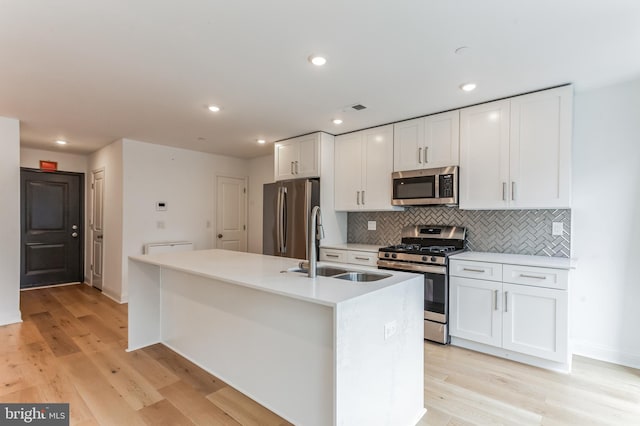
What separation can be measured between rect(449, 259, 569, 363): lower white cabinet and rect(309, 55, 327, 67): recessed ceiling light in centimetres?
215

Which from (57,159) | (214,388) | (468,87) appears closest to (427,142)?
(468,87)

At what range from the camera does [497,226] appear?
11.0 ft

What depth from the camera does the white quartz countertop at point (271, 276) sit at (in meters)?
1.61

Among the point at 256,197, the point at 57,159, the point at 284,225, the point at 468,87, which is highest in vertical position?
the point at 468,87

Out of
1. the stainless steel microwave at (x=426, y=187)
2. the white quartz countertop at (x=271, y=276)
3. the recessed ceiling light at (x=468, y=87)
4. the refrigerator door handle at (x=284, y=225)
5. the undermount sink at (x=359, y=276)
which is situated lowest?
the undermount sink at (x=359, y=276)

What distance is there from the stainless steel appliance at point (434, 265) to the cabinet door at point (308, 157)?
146 cm

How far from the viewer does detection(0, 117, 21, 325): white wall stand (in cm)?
370

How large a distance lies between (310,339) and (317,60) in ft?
6.15

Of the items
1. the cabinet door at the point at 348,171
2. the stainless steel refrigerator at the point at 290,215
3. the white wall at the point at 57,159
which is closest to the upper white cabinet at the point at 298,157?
the stainless steel refrigerator at the point at 290,215

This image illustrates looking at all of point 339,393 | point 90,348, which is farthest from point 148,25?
point 90,348

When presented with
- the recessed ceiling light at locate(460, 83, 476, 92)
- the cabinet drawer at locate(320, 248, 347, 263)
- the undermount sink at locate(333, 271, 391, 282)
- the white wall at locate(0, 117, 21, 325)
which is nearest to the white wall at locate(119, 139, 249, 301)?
the white wall at locate(0, 117, 21, 325)

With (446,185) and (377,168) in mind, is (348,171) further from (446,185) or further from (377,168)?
(446,185)

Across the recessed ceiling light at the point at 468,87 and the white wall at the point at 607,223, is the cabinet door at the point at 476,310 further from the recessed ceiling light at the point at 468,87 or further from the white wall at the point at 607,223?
the recessed ceiling light at the point at 468,87

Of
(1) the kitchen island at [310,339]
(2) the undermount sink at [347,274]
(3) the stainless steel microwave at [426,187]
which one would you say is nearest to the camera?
(1) the kitchen island at [310,339]
